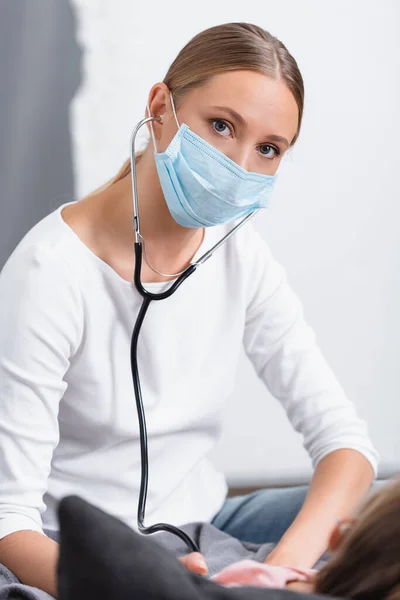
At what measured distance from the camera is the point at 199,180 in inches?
46.8

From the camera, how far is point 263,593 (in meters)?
0.52

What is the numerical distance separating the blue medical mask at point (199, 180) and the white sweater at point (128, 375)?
13cm

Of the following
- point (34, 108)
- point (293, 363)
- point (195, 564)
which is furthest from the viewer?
point (34, 108)

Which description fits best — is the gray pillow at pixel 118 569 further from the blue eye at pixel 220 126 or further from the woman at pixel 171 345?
the blue eye at pixel 220 126

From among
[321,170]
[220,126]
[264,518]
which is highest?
[220,126]

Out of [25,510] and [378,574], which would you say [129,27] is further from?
[378,574]

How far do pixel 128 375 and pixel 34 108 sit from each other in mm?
795

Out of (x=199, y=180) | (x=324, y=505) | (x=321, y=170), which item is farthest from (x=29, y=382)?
(x=321, y=170)

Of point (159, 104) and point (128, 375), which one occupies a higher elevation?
point (159, 104)

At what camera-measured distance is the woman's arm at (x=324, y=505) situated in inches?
46.1

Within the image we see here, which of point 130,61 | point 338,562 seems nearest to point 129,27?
point 130,61

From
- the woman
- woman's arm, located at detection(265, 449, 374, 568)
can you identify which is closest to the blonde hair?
the woman

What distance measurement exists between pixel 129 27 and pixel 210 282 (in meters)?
0.79

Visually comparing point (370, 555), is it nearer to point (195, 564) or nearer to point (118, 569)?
point (118, 569)
